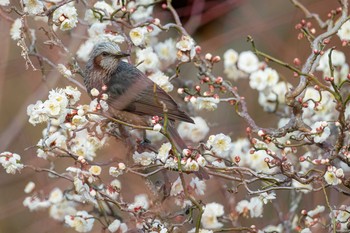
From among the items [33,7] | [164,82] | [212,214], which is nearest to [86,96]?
[164,82]

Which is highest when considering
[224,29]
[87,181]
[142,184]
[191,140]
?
[87,181]

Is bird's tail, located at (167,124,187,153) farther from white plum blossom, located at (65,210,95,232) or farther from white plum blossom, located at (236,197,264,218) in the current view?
white plum blossom, located at (65,210,95,232)

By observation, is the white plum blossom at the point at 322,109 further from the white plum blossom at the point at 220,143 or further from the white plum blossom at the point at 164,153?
the white plum blossom at the point at 164,153

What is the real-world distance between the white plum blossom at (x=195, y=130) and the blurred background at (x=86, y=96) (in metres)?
0.07

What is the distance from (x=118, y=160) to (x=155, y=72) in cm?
110

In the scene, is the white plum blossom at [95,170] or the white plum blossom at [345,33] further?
the white plum blossom at [345,33]

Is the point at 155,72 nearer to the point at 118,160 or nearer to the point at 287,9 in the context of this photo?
the point at 118,160

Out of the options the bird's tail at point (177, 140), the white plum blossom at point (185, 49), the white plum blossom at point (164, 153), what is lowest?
the bird's tail at point (177, 140)

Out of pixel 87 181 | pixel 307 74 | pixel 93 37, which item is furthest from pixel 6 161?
pixel 307 74

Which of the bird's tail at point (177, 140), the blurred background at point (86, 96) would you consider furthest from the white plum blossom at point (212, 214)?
the bird's tail at point (177, 140)

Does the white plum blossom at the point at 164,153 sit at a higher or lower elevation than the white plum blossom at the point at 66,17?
lower

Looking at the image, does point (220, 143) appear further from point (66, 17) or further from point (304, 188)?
point (66, 17)

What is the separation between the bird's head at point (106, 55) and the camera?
457 cm

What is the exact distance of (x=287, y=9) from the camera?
8.24 metres
